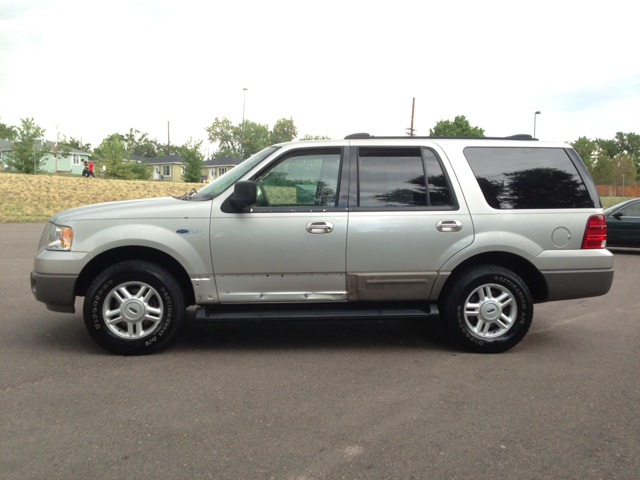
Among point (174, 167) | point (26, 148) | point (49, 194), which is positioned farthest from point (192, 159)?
point (49, 194)

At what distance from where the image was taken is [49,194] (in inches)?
1189

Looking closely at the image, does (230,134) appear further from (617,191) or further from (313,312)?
(313,312)

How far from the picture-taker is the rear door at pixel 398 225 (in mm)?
5105

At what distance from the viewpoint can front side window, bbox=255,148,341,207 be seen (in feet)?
17.0

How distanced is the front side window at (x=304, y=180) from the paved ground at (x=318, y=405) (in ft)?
4.49

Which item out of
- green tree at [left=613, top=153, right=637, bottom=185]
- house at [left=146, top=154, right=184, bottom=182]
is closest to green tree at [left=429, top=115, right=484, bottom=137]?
green tree at [left=613, top=153, right=637, bottom=185]

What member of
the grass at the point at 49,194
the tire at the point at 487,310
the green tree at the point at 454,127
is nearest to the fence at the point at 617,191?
the green tree at the point at 454,127

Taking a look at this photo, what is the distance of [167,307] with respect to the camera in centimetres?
499

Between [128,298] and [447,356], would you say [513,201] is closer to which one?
[447,356]

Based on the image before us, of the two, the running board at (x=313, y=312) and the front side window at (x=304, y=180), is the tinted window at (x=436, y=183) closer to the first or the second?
the front side window at (x=304, y=180)

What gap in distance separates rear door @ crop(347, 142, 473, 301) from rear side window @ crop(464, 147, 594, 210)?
1.09 ft

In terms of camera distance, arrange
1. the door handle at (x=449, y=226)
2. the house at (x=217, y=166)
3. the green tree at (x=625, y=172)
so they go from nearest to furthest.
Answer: the door handle at (x=449, y=226)
the green tree at (x=625, y=172)
the house at (x=217, y=166)

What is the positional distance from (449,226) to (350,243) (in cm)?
89

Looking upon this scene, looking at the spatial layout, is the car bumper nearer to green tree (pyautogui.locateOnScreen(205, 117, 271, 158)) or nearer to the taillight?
the taillight
